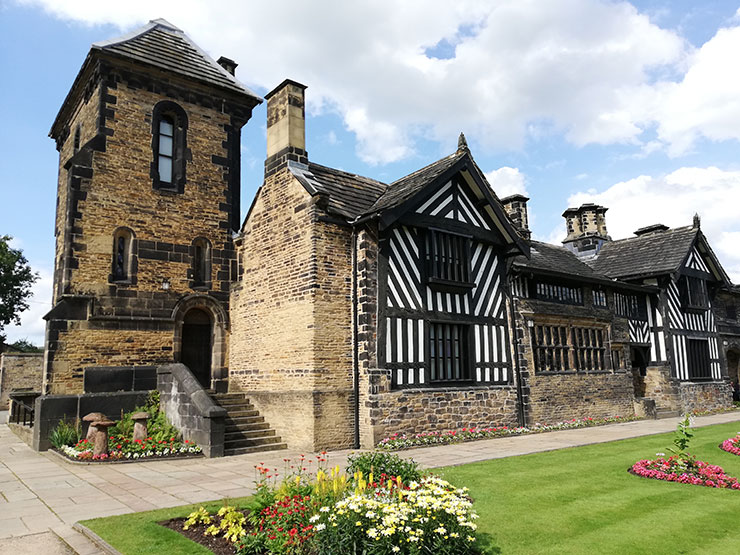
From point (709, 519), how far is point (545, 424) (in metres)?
10.8

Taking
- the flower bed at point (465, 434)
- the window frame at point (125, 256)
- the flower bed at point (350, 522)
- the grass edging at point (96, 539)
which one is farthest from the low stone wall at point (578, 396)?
the grass edging at point (96, 539)

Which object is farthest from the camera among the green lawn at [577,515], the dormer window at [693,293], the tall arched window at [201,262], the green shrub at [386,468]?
the dormer window at [693,293]

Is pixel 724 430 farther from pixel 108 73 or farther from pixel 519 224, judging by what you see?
pixel 108 73

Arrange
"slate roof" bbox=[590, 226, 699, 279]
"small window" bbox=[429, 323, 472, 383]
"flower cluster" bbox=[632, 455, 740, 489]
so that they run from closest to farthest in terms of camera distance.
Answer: "flower cluster" bbox=[632, 455, 740, 489] → "small window" bbox=[429, 323, 472, 383] → "slate roof" bbox=[590, 226, 699, 279]

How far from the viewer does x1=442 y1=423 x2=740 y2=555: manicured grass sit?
5.43 metres

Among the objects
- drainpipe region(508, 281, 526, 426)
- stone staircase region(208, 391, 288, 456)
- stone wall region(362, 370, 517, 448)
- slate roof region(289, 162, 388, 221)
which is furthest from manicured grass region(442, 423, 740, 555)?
slate roof region(289, 162, 388, 221)

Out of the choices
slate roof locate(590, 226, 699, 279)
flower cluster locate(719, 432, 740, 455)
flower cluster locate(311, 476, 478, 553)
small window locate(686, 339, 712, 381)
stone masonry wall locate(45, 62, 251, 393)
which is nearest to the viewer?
flower cluster locate(311, 476, 478, 553)

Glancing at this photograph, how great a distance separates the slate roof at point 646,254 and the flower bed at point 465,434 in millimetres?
7899

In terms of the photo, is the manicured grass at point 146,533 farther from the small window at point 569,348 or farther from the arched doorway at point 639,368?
the arched doorway at point 639,368

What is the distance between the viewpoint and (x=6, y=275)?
3697cm

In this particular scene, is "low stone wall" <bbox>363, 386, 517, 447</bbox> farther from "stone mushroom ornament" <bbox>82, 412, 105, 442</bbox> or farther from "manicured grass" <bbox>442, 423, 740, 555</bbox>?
"stone mushroom ornament" <bbox>82, 412, 105, 442</bbox>

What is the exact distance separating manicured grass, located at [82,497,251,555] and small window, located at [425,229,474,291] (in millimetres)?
8739

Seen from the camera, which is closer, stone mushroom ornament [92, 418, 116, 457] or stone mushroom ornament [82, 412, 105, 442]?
stone mushroom ornament [92, 418, 116, 457]

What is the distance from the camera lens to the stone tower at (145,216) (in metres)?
14.2
